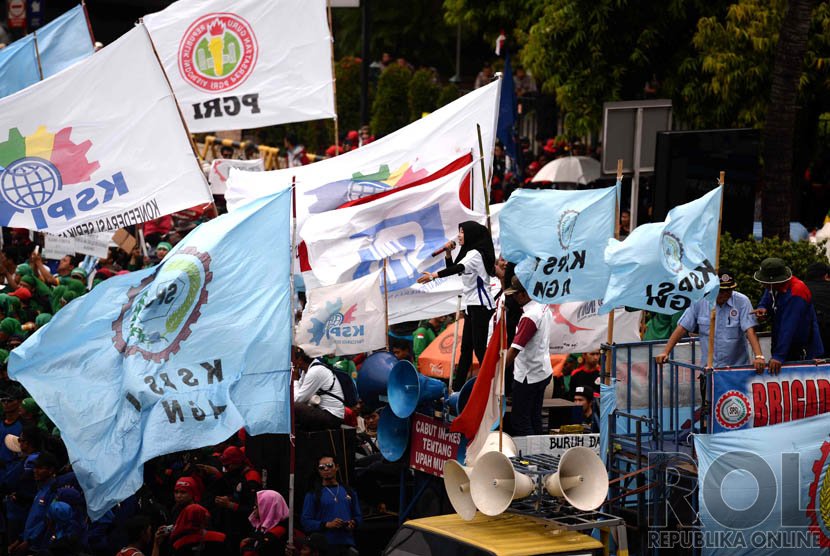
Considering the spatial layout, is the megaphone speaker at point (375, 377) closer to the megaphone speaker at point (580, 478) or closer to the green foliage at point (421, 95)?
the megaphone speaker at point (580, 478)

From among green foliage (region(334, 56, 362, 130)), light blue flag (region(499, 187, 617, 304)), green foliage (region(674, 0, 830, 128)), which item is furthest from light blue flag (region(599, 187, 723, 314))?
green foliage (region(334, 56, 362, 130))

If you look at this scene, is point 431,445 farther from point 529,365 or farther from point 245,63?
point 245,63

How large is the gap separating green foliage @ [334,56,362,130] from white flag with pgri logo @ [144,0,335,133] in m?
18.7

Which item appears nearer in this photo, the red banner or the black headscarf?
the red banner

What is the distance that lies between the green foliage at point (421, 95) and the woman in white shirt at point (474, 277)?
1976cm

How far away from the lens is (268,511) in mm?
12688

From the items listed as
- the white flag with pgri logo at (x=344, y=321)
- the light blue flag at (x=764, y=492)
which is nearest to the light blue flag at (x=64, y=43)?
the white flag with pgri logo at (x=344, y=321)

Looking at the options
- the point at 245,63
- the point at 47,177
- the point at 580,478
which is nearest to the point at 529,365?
the point at 580,478

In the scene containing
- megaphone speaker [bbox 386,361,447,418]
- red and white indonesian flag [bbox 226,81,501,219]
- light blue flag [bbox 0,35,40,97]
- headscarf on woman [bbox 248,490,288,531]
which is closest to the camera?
headscarf on woman [bbox 248,490,288,531]

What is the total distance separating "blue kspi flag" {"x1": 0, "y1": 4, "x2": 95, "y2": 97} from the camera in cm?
2114

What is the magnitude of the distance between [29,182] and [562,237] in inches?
236

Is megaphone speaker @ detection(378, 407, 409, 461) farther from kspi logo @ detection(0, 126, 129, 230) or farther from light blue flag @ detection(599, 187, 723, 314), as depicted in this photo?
kspi logo @ detection(0, 126, 129, 230)

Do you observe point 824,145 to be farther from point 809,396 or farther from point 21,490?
point 21,490

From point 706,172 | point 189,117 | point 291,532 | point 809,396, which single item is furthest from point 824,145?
point 291,532
